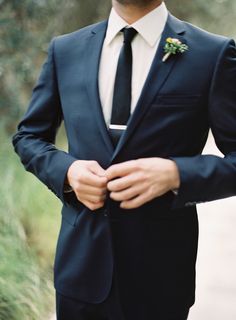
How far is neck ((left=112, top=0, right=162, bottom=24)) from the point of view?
1.39m

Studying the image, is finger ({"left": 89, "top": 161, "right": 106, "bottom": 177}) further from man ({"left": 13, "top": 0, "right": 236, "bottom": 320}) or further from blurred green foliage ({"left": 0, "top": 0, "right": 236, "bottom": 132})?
blurred green foliage ({"left": 0, "top": 0, "right": 236, "bottom": 132})

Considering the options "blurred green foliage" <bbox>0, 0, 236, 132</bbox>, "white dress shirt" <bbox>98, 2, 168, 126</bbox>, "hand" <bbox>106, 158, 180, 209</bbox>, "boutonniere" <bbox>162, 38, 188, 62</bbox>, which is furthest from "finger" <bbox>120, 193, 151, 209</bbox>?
"blurred green foliage" <bbox>0, 0, 236, 132</bbox>

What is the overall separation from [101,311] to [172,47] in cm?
75

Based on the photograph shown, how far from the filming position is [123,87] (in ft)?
4.66

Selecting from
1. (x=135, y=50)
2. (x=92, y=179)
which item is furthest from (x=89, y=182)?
(x=135, y=50)

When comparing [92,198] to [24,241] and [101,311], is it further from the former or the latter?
[24,241]

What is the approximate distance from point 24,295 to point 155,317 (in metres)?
1.52

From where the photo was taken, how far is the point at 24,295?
9.53ft

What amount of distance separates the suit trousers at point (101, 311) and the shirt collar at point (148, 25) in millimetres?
662

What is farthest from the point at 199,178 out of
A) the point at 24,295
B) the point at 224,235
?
the point at 224,235

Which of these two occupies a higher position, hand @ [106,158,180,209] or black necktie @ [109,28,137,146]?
black necktie @ [109,28,137,146]

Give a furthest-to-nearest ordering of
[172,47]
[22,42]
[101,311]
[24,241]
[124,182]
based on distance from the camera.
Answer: [22,42], [24,241], [101,311], [172,47], [124,182]

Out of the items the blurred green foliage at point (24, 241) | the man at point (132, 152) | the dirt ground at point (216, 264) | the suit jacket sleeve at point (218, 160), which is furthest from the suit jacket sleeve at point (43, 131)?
the dirt ground at point (216, 264)

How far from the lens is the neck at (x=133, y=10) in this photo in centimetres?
139
